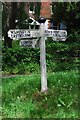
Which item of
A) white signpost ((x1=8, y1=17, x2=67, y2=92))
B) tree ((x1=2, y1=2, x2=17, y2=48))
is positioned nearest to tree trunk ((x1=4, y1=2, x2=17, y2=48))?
tree ((x1=2, y1=2, x2=17, y2=48))

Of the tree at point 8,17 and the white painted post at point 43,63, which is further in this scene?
the tree at point 8,17

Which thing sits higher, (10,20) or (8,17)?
(8,17)

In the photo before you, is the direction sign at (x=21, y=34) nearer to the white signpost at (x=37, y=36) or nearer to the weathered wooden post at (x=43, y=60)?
the white signpost at (x=37, y=36)

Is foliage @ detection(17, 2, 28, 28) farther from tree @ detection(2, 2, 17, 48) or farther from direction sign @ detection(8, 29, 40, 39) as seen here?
direction sign @ detection(8, 29, 40, 39)

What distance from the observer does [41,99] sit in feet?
24.3

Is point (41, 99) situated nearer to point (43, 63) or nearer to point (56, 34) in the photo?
point (43, 63)

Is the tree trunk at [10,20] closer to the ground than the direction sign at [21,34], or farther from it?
closer to the ground

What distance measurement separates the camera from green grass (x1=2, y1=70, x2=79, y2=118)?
6.76 m

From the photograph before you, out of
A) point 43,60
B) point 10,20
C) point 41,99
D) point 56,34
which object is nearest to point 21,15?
point 10,20

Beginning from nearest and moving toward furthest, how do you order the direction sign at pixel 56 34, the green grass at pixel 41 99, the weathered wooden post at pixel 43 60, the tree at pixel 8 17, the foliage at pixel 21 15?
the green grass at pixel 41 99, the weathered wooden post at pixel 43 60, the direction sign at pixel 56 34, the tree at pixel 8 17, the foliage at pixel 21 15

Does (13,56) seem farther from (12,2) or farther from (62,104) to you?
(62,104)

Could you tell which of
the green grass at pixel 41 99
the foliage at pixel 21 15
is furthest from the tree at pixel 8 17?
the green grass at pixel 41 99

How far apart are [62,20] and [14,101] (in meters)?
23.0

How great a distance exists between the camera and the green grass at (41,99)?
6.76 metres
